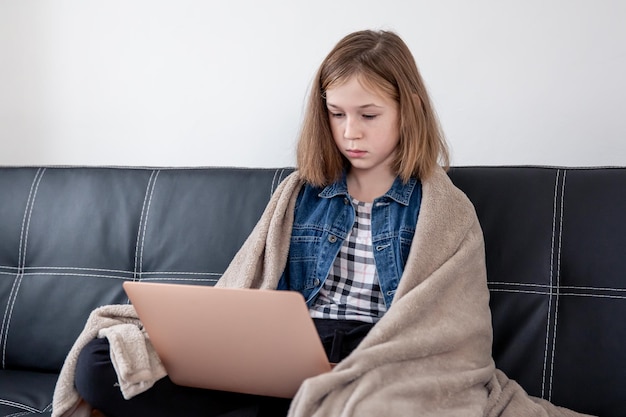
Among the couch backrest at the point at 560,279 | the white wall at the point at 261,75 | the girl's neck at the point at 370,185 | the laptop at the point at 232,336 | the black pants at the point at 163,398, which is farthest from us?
the white wall at the point at 261,75

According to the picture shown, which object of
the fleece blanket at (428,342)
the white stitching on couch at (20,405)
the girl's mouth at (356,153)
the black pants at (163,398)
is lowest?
the white stitching on couch at (20,405)

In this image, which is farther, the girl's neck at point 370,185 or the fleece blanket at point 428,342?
the girl's neck at point 370,185

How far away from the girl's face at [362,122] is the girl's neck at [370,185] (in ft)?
0.12

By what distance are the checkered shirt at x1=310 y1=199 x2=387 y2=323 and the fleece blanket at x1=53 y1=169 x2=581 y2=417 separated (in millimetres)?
98

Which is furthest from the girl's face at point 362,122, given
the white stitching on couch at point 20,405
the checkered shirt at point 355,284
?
the white stitching on couch at point 20,405

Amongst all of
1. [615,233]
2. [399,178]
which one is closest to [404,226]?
[399,178]

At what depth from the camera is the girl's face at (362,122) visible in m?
1.47

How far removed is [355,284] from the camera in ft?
4.88

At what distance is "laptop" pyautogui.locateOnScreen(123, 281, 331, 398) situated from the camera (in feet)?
3.76

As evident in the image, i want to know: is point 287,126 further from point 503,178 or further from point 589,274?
point 589,274

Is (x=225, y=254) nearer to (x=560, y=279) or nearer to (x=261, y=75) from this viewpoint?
(x=261, y=75)

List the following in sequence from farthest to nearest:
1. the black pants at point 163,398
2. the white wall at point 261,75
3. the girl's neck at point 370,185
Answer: the white wall at point 261,75, the girl's neck at point 370,185, the black pants at point 163,398

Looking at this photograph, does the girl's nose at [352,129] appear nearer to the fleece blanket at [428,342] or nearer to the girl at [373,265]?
the girl at [373,265]

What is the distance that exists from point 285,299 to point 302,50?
99cm
